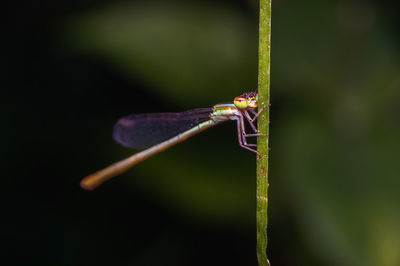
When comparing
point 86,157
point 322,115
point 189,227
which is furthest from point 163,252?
point 322,115

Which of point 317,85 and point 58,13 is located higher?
point 58,13

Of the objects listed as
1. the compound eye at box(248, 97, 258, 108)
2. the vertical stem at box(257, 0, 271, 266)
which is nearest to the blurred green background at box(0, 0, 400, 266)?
the compound eye at box(248, 97, 258, 108)

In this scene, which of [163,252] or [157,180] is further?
[163,252]

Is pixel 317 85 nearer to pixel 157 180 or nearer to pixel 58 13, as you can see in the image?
pixel 157 180

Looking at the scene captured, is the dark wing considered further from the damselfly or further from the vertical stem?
the vertical stem

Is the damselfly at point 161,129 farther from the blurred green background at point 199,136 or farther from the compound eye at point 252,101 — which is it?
the blurred green background at point 199,136

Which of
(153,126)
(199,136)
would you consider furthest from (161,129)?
(199,136)

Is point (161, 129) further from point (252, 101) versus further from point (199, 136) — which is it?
point (252, 101)
